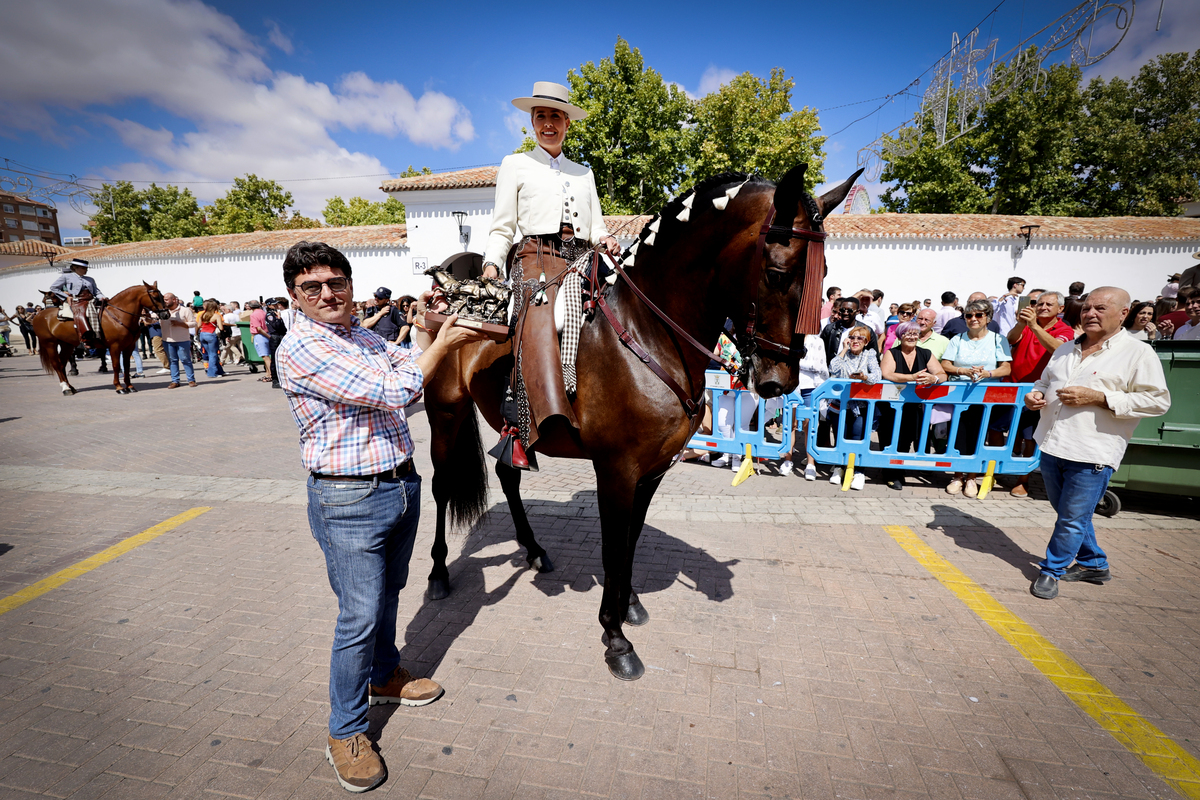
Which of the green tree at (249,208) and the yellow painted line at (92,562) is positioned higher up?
the green tree at (249,208)

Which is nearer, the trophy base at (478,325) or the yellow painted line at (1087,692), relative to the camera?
the trophy base at (478,325)

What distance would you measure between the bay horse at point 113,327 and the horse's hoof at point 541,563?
13045 mm

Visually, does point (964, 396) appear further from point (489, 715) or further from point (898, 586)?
point (489, 715)

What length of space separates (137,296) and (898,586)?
52.3 ft

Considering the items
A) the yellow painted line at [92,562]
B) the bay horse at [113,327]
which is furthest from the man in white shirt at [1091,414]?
the bay horse at [113,327]

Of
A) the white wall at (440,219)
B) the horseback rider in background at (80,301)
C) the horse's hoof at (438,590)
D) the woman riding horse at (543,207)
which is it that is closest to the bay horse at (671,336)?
the woman riding horse at (543,207)

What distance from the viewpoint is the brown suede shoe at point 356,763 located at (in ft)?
6.75

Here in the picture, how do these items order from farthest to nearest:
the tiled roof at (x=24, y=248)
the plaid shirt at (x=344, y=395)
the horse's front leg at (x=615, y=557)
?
the tiled roof at (x=24, y=248)
the horse's front leg at (x=615, y=557)
the plaid shirt at (x=344, y=395)

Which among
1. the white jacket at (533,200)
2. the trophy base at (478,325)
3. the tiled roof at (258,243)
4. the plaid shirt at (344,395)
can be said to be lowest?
the plaid shirt at (344,395)

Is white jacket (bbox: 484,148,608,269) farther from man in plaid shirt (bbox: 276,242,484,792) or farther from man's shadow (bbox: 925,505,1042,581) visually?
man's shadow (bbox: 925,505,1042,581)

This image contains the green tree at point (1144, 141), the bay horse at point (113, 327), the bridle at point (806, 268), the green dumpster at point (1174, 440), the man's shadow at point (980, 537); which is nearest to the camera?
the bridle at point (806, 268)

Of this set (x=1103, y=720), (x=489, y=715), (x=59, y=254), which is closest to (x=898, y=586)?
(x=1103, y=720)

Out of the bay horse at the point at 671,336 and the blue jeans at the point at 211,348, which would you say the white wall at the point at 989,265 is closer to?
the bay horse at the point at 671,336

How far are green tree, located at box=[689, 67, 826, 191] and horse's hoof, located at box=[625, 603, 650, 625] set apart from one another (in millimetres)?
26354
